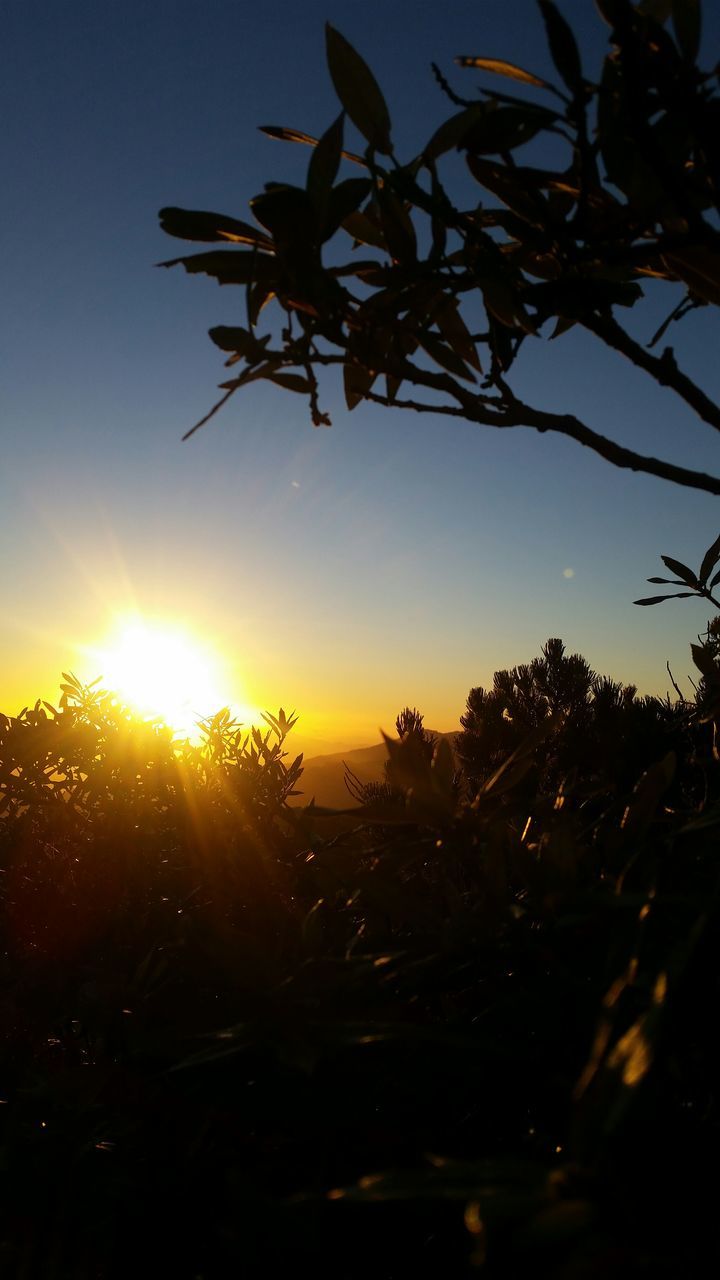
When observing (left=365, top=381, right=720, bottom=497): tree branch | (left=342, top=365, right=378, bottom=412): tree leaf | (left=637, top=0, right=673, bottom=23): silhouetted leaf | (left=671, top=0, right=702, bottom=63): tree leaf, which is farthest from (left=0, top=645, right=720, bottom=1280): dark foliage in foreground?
(left=637, top=0, right=673, bottom=23): silhouetted leaf

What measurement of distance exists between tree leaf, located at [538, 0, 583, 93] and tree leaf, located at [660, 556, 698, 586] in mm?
1117

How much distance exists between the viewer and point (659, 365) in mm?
927

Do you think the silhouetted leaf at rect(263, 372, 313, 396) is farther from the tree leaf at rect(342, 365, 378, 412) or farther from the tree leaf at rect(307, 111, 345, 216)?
the tree leaf at rect(307, 111, 345, 216)

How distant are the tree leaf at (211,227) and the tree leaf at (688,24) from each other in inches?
21.6

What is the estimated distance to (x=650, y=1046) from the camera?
0.47 meters

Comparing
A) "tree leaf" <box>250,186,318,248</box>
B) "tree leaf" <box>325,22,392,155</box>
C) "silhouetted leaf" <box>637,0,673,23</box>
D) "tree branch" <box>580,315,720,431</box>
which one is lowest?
"tree branch" <box>580,315,720,431</box>

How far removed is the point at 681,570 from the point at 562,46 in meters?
1.16

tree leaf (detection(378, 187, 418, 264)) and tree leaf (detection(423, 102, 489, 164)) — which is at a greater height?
tree leaf (detection(423, 102, 489, 164))

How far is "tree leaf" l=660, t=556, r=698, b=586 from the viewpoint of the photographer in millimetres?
1627

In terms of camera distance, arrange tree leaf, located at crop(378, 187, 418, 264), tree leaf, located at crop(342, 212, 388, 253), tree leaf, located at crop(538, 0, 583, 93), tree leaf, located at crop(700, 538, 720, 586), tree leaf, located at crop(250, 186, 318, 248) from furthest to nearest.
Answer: tree leaf, located at crop(700, 538, 720, 586)
tree leaf, located at crop(342, 212, 388, 253)
tree leaf, located at crop(378, 187, 418, 264)
tree leaf, located at crop(250, 186, 318, 248)
tree leaf, located at crop(538, 0, 583, 93)

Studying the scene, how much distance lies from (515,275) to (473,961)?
93 centimetres

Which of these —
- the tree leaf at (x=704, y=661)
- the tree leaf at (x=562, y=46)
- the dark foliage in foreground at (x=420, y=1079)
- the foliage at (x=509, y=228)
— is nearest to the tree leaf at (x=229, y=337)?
the foliage at (x=509, y=228)

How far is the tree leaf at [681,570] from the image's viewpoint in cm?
163

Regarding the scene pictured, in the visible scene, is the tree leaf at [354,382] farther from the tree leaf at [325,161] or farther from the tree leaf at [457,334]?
the tree leaf at [325,161]
